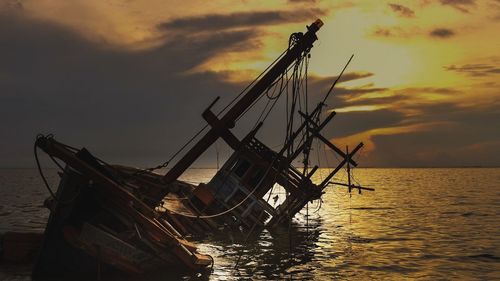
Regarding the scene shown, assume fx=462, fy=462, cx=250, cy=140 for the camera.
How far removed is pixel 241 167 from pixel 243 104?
5.53 metres

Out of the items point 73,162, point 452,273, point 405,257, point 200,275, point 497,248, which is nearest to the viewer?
point 73,162

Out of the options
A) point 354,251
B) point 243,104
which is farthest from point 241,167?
point 354,251

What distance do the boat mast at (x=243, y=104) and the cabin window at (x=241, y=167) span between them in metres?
4.47

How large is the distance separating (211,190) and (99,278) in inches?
420

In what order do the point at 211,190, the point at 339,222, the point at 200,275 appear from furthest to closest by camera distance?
the point at 339,222 < the point at 211,190 < the point at 200,275

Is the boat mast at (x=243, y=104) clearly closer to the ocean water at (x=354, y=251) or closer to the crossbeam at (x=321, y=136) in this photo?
the ocean water at (x=354, y=251)

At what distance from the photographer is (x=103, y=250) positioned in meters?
13.0

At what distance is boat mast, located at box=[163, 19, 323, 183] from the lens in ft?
60.5

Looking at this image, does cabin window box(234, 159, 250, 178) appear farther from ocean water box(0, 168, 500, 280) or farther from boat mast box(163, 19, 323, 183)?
boat mast box(163, 19, 323, 183)

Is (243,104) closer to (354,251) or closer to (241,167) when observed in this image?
(241,167)

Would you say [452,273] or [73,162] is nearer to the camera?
[73,162]

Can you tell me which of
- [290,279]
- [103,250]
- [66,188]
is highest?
[66,188]

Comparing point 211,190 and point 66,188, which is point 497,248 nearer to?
point 211,190

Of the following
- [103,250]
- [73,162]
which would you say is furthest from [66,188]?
[103,250]
